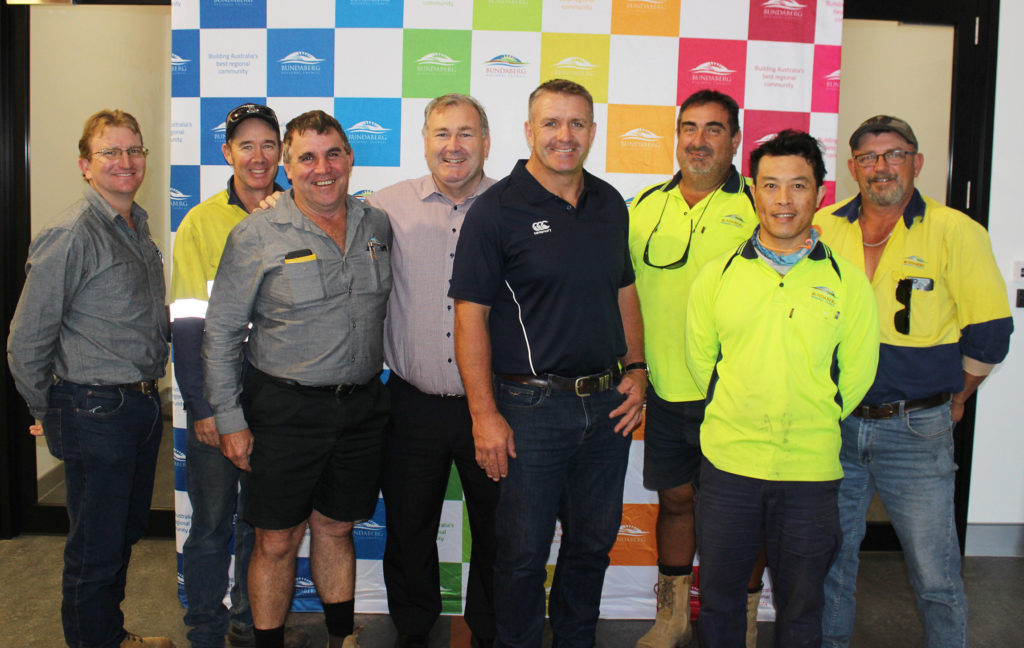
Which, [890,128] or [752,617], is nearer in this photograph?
[890,128]

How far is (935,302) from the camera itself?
2.23m

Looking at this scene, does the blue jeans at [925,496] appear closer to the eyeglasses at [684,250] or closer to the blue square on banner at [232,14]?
the eyeglasses at [684,250]

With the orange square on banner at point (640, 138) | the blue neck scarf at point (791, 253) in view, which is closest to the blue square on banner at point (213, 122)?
the orange square on banner at point (640, 138)

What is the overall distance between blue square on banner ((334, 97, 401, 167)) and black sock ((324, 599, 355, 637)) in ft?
5.59

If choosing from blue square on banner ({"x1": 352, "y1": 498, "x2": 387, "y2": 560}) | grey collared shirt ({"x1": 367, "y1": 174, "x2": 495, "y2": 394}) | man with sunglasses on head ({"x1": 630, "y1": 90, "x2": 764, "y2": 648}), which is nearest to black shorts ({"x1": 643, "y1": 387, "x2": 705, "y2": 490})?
man with sunglasses on head ({"x1": 630, "y1": 90, "x2": 764, "y2": 648})

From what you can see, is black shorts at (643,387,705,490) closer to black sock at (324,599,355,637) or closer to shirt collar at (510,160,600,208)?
shirt collar at (510,160,600,208)

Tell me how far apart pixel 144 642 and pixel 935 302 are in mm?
2863

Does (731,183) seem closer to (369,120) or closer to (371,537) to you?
(369,120)

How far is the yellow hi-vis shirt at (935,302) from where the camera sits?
2205 mm

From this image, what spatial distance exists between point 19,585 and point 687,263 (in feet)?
10.1

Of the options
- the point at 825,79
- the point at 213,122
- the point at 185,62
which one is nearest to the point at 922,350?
the point at 825,79

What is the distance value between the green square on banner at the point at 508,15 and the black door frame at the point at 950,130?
1.62 m

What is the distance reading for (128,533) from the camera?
248cm

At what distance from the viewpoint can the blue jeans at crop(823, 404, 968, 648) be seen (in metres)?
2.21
